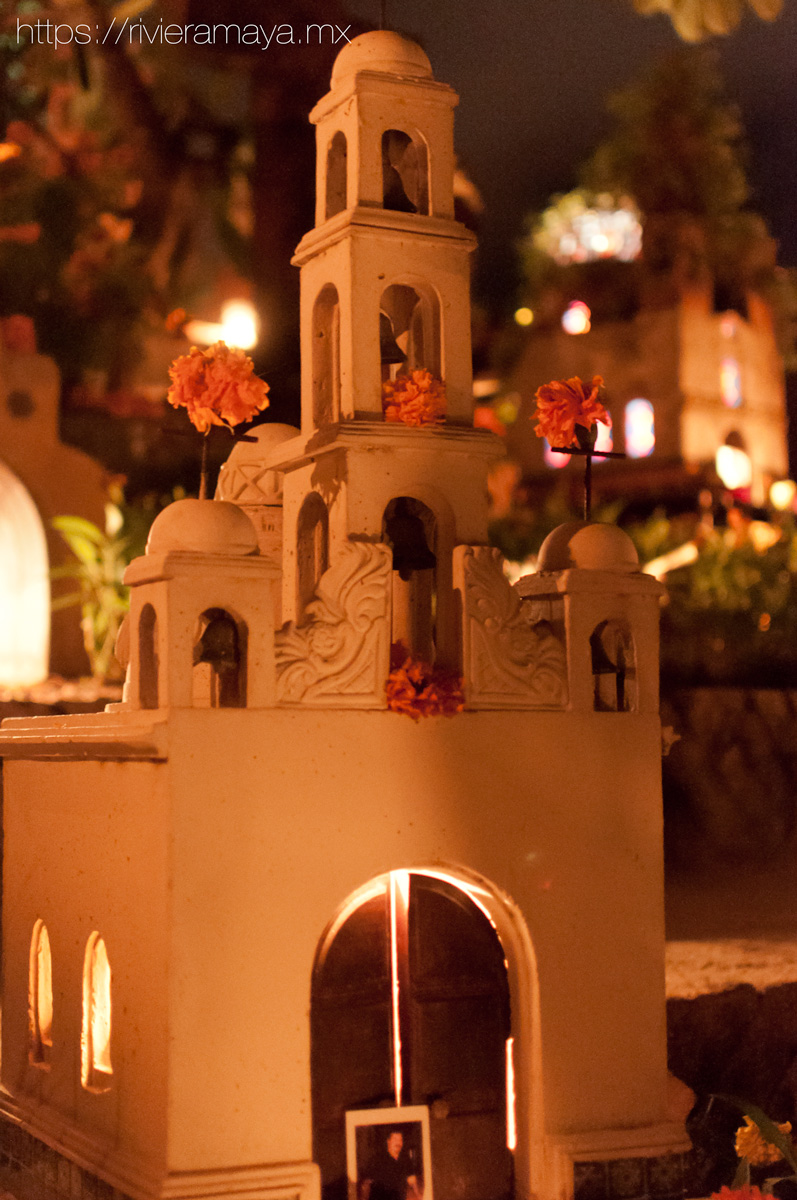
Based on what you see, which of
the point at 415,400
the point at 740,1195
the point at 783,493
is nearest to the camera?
the point at 740,1195

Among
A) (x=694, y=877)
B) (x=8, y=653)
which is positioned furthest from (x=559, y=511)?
(x=8, y=653)

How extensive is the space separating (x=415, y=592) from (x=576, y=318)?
26.0 metres

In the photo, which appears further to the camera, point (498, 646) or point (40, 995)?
point (40, 995)

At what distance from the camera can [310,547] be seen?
714 cm

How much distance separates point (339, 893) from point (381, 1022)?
0.78m

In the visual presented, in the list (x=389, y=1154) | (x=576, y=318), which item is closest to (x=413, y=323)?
(x=389, y=1154)

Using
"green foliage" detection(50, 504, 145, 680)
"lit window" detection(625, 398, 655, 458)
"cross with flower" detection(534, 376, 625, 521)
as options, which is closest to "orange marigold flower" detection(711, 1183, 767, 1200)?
"cross with flower" detection(534, 376, 625, 521)

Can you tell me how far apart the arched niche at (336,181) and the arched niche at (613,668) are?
264 cm

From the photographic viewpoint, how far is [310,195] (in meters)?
11.6

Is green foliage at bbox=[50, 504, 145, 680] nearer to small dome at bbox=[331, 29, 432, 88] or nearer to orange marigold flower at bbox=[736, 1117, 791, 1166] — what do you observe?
small dome at bbox=[331, 29, 432, 88]

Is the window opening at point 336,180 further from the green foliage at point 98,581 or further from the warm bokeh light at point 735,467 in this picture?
the warm bokeh light at point 735,467

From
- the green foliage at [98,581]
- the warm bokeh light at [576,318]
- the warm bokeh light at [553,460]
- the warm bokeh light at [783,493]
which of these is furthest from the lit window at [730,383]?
the green foliage at [98,581]

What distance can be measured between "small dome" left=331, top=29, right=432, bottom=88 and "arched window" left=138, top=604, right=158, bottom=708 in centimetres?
294

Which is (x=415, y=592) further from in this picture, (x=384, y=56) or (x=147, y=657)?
(x=384, y=56)
